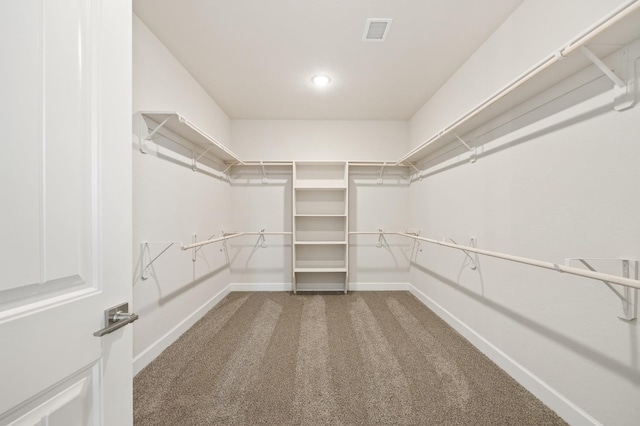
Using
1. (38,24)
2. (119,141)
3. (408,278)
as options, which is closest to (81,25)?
(38,24)

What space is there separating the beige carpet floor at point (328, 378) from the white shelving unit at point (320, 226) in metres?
0.96

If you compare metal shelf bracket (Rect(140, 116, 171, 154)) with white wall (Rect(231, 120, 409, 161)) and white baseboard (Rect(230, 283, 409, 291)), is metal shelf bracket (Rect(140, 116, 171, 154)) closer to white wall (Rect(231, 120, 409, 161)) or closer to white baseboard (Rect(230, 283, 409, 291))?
white wall (Rect(231, 120, 409, 161))

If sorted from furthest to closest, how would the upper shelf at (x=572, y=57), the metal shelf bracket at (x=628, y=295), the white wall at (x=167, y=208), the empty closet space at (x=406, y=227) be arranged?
the white wall at (x=167, y=208) → the empty closet space at (x=406, y=227) → the metal shelf bracket at (x=628, y=295) → the upper shelf at (x=572, y=57)

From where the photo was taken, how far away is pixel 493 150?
1.88 metres

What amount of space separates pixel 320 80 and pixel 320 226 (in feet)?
6.05

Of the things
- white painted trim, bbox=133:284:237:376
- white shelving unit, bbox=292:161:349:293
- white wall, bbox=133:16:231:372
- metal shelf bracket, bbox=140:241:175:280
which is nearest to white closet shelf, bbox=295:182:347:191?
white shelving unit, bbox=292:161:349:293

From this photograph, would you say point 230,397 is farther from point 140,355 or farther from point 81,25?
point 81,25

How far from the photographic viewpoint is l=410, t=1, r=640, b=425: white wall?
3.67 ft

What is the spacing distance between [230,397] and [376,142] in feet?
10.6

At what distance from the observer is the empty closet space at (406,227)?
1.18m

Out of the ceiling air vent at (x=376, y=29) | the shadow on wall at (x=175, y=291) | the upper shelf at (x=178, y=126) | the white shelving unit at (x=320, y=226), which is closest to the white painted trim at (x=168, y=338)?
the shadow on wall at (x=175, y=291)

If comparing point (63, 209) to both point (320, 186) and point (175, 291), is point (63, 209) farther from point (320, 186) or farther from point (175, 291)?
point (320, 186)

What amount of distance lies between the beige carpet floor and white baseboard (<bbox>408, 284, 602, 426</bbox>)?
4 cm

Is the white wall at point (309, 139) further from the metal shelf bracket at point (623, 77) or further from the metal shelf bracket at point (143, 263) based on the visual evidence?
the metal shelf bracket at point (623, 77)
